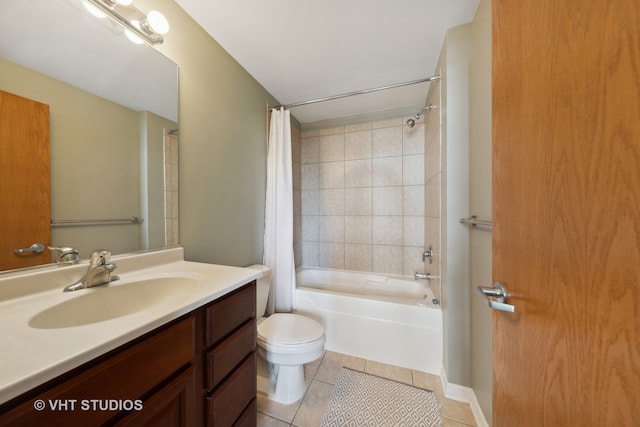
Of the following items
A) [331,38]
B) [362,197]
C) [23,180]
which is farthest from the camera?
[362,197]

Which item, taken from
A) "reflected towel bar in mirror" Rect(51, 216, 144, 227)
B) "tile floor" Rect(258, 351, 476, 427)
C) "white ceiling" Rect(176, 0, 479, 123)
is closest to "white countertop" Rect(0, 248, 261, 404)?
"reflected towel bar in mirror" Rect(51, 216, 144, 227)

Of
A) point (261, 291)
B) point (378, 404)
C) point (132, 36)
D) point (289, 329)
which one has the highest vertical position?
point (132, 36)

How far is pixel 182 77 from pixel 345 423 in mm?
2122

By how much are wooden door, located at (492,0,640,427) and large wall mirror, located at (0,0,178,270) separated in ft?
4.61

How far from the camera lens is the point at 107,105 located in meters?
0.88

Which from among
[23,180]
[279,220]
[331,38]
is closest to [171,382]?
[23,180]

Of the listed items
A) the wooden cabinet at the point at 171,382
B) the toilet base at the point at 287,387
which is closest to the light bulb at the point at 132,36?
the wooden cabinet at the point at 171,382

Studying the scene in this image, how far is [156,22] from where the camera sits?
3.21ft

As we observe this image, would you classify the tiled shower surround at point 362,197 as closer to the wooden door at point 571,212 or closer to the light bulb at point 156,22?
the light bulb at point 156,22

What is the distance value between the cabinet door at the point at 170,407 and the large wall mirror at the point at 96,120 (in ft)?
2.07

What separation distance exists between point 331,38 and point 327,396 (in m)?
2.27

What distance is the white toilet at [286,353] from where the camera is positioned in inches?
48.7

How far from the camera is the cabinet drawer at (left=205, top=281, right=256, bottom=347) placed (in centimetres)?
73

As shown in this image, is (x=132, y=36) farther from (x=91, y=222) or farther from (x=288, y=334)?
(x=288, y=334)
